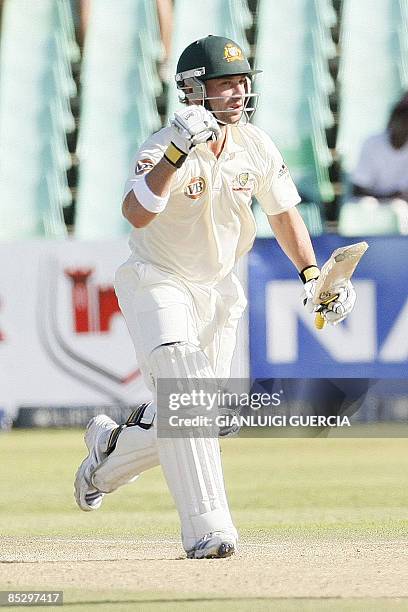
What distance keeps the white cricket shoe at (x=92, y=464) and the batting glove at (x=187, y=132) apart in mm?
1302

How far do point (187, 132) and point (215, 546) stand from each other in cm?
134

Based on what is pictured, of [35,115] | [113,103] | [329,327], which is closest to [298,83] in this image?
[113,103]

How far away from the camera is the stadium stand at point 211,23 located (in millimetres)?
13906

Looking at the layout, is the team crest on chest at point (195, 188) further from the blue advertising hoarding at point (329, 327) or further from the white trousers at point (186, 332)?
the blue advertising hoarding at point (329, 327)

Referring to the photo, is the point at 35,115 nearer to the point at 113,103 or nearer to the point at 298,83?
the point at 113,103

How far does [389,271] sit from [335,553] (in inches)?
226

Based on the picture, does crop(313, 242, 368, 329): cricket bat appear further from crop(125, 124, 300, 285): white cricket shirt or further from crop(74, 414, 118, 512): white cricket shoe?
crop(74, 414, 118, 512): white cricket shoe

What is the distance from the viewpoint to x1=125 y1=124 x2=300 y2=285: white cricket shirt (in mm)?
4566

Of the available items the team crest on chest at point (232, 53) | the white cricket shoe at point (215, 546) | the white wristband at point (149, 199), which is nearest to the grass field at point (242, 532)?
the white cricket shoe at point (215, 546)

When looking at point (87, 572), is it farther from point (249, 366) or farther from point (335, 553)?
point (249, 366)

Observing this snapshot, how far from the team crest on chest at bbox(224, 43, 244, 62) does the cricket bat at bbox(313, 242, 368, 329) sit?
0.76 meters

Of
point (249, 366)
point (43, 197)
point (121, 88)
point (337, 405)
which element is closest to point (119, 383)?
point (249, 366)

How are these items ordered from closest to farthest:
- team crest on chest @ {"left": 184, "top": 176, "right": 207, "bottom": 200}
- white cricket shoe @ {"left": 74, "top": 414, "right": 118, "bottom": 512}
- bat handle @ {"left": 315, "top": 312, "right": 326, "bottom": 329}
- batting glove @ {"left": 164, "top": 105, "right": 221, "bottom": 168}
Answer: batting glove @ {"left": 164, "top": 105, "right": 221, "bottom": 168} → team crest on chest @ {"left": 184, "top": 176, "right": 207, "bottom": 200} → bat handle @ {"left": 315, "top": 312, "right": 326, "bottom": 329} → white cricket shoe @ {"left": 74, "top": 414, "right": 118, "bottom": 512}

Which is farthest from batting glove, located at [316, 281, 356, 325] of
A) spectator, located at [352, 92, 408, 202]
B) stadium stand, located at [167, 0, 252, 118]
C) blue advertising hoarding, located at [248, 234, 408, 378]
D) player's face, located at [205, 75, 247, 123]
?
stadium stand, located at [167, 0, 252, 118]
